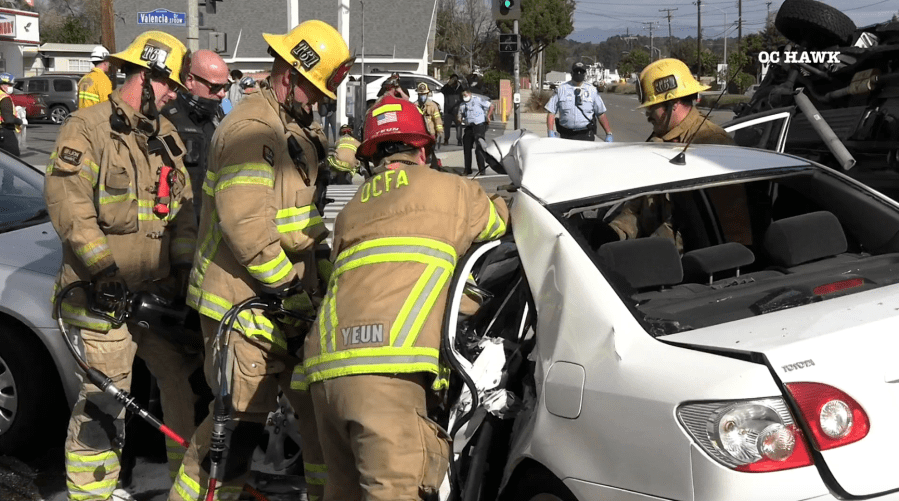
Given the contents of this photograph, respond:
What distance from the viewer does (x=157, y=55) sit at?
431 centimetres

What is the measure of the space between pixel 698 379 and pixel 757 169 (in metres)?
1.33

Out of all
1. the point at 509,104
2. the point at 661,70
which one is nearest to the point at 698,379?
the point at 661,70

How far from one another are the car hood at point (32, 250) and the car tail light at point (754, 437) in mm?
3510

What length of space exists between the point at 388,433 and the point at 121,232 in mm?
1956

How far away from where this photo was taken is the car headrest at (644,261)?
3.12 m

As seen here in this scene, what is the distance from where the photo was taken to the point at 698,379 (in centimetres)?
246

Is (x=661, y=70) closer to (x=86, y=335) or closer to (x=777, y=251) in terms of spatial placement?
(x=777, y=251)

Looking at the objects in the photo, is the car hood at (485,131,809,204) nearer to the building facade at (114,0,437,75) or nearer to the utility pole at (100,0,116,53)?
the utility pole at (100,0,116,53)

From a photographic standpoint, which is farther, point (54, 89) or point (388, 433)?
point (54, 89)

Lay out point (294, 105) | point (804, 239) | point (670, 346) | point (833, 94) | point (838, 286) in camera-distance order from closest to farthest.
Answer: point (670, 346), point (838, 286), point (804, 239), point (294, 105), point (833, 94)

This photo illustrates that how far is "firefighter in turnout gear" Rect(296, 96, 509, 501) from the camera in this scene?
2906 mm

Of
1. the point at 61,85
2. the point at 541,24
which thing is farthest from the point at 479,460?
the point at 541,24

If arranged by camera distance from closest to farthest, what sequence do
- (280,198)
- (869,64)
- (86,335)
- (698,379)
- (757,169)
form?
(698,379) → (757,169) → (280,198) → (86,335) → (869,64)

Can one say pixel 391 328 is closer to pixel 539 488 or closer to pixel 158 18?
pixel 539 488
